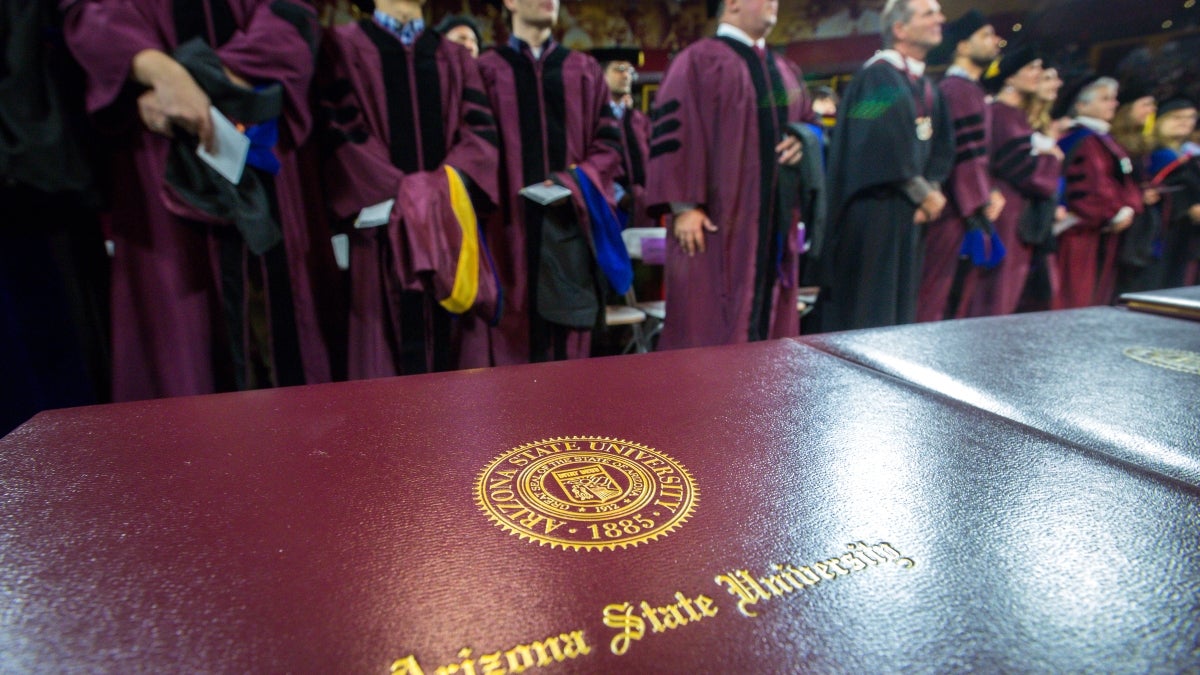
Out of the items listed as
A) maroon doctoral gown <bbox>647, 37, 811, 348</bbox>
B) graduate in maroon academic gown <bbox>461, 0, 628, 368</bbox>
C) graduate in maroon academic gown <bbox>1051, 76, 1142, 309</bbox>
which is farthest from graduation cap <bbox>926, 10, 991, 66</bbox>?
graduate in maroon academic gown <bbox>461, 0, 628, 368</bbox>

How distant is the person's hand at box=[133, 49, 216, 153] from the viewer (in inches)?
51.3

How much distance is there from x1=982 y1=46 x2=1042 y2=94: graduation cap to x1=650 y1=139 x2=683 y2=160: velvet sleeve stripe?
2.21 metres

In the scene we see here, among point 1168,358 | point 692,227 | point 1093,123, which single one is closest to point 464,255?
point 692,227

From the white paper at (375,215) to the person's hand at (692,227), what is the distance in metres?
1.07

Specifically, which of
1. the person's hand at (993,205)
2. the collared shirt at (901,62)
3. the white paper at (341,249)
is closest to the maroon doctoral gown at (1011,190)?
the person's hand at (993,205)

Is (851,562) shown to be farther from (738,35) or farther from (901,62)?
(901,62)

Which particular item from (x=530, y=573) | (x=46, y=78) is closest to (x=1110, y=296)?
(x=530, y=573)

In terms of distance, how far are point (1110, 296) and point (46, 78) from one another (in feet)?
18.4

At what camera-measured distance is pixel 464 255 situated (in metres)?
1.71

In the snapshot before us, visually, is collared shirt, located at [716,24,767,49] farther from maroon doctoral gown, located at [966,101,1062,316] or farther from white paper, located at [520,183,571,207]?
maroon doctoral gown, located at [966,101,1062,316]

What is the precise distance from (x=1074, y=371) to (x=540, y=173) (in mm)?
1742

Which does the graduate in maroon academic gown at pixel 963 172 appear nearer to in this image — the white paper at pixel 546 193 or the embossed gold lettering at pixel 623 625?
the white paper at pixel 546 193

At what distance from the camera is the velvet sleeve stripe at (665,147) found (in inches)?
85.9

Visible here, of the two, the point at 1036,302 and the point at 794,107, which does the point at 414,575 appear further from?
the point at 1036,302
